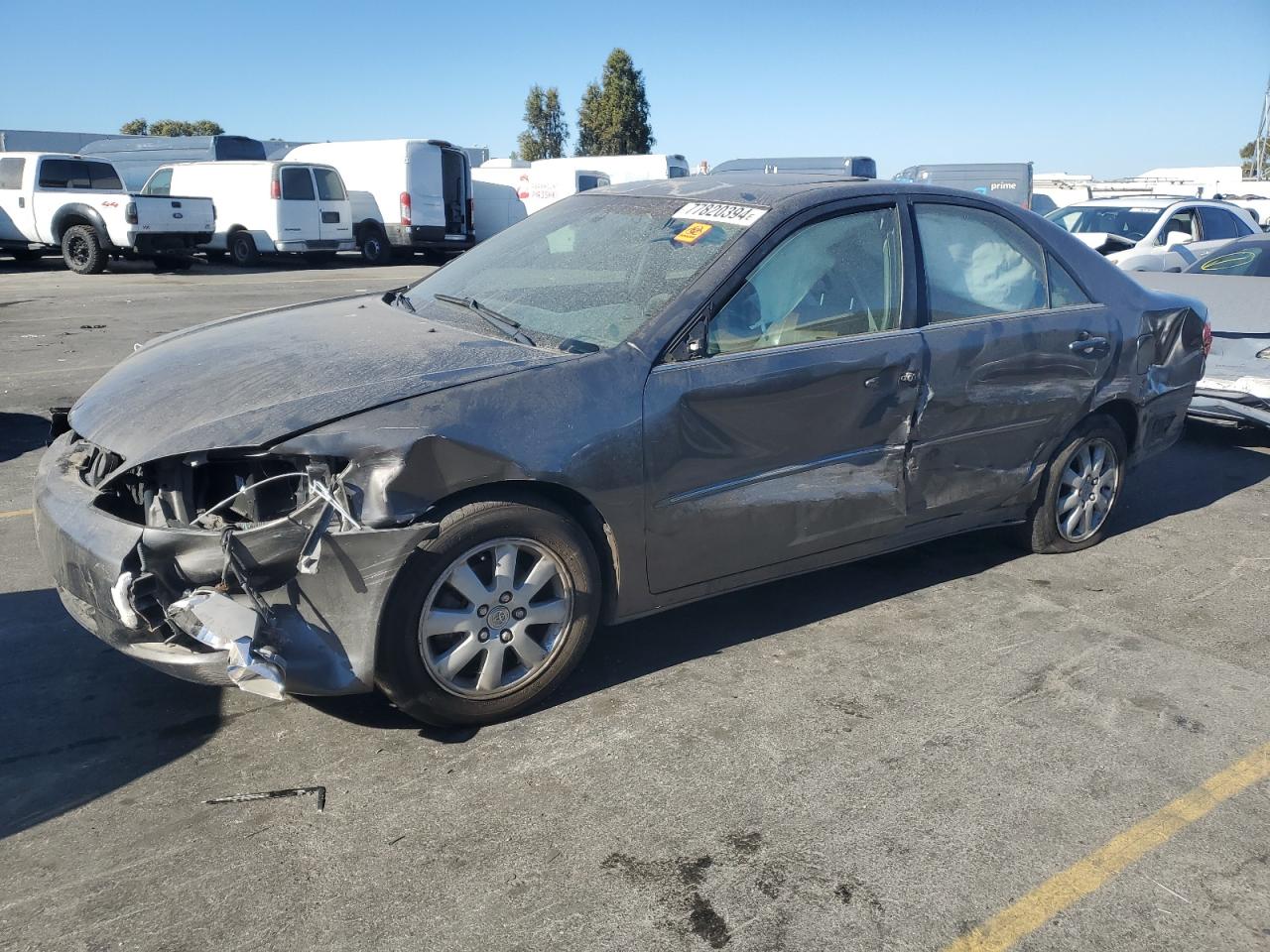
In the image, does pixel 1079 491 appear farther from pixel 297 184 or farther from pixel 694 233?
pixel 297 184

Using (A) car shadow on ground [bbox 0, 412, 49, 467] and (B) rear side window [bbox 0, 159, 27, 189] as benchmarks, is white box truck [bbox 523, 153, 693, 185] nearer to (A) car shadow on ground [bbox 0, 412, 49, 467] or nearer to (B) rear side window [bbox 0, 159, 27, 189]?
(B) rear side window [bbox 0, 159, 27, 189]

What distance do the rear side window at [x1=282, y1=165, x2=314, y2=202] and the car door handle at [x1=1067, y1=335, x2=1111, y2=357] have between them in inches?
714

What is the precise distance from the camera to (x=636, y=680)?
12.5ft

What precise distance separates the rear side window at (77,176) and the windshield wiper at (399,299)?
16.2 meters

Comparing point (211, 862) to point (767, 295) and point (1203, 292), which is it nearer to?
point (767, 295)

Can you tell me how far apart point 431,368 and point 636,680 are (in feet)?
4.30

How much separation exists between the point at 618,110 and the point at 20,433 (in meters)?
44.1

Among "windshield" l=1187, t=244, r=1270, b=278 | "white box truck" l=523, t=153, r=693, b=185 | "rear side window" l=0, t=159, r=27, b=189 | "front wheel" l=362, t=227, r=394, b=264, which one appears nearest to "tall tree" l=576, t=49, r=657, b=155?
"white box truck" l=523, t=153, r=693, b=185

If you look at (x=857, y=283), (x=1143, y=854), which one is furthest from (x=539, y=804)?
(x=857, y=283)

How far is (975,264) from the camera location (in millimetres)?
4586

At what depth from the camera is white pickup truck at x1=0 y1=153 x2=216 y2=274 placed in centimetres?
1783

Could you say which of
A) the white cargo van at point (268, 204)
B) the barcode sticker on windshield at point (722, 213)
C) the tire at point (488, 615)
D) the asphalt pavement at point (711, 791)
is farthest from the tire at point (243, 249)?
the tire at point (488, 615)

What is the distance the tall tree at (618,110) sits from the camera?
4800 centimetres

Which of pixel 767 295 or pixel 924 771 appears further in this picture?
pixel 767 295
